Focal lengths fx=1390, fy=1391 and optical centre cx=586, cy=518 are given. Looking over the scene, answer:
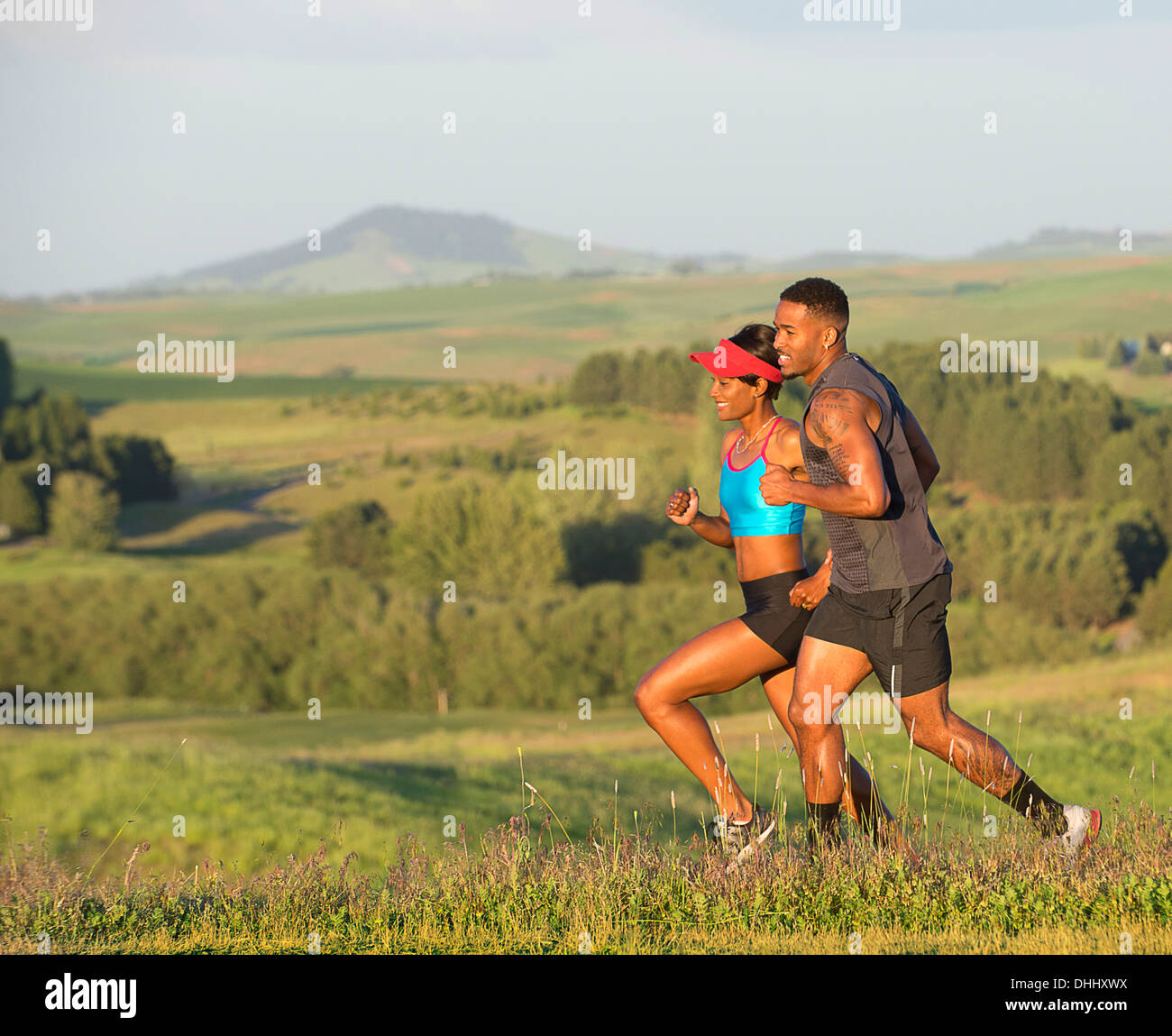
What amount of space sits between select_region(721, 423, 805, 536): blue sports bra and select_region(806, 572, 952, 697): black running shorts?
2.03 ft

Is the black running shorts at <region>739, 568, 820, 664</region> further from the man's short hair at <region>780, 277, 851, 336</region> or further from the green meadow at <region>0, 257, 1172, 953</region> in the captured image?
the man's short hair at <region>780, 277, 851, 336</region>

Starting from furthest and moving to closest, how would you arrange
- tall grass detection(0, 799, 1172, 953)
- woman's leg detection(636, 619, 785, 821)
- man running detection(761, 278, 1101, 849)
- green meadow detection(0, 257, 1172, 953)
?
woman's leg detection(636, 619, 785, 821)
man running detection(761, 278, 1101, 849)
green meadow detection(0, 257, 1172, 953)
tall grass detection(0, 799, 1172, 953)

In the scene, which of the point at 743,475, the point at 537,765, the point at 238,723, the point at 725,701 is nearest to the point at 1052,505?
the point at 725,701

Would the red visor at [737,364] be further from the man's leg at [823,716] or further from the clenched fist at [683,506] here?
the man's leg at [823,716]

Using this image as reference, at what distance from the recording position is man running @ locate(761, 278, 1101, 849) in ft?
17.8

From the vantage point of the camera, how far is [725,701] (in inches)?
2712

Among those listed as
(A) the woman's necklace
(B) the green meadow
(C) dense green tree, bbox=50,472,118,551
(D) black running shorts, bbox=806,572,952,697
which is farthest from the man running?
(C) dense green tree, bbox=50,472,118,551

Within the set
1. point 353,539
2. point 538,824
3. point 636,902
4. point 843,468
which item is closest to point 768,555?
point 843,468

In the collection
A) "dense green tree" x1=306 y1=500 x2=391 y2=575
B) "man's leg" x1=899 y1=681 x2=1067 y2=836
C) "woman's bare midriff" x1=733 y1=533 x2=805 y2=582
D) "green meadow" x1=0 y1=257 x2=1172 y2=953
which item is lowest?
"dense green tree" x1=306 y1=500 x2=391 y2=575

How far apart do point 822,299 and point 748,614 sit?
4.54ft

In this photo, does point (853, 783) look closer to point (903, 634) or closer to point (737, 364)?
point (903, 634)

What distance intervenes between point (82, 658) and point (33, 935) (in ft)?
297

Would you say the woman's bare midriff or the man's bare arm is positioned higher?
the man's bare arm

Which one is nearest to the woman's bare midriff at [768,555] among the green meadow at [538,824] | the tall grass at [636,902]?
the green meadow at [538,824]
